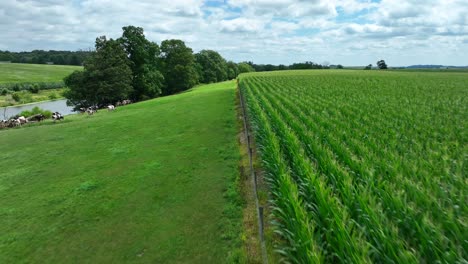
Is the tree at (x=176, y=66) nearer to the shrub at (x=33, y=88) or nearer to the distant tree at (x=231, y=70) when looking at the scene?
the shrub at (x=33, y=88)

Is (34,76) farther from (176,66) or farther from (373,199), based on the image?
(373,199)

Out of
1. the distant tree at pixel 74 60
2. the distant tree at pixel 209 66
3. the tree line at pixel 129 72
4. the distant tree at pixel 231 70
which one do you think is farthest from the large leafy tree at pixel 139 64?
the distant tree at pixel 74 60

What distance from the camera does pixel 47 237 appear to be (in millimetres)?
6715

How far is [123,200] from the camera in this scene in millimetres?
8141

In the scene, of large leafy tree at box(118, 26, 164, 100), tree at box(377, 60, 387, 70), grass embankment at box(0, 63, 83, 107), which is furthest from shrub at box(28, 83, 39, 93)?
tree at box(377, 60, 387, 70)

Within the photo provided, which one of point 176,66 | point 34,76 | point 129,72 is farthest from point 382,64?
point 34,76

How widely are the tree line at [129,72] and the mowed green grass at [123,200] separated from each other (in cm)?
3029

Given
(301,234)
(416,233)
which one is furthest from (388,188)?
(301,234)

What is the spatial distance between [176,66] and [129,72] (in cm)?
1771

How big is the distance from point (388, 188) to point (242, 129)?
35.7ft

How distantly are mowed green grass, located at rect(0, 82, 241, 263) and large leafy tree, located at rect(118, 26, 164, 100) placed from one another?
123ft

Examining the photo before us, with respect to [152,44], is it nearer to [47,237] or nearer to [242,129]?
[242,129]

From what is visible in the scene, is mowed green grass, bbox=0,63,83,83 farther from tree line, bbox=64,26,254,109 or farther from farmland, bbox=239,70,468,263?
farmland, bbox=239,70,468,263

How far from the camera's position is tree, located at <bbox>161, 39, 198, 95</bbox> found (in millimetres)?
63969
